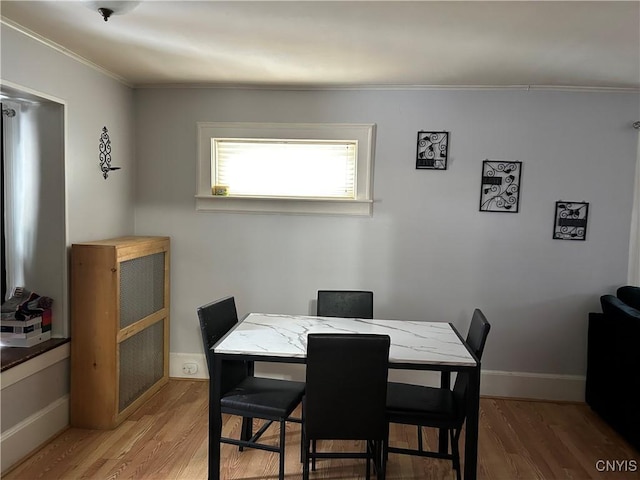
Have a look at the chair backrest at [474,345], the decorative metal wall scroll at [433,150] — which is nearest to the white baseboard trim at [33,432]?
the chair backrest at [474,345]

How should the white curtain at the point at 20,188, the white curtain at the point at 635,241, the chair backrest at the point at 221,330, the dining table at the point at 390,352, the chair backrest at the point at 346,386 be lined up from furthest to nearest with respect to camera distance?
the white curtain at the point at 635,241, the white curtain at the point at 20,188, the chair backrest at the point at 221,330, the dining table at the point at 390,352, the chair backrest at the point at 346,386

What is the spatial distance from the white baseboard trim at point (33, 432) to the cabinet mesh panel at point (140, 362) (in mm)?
348

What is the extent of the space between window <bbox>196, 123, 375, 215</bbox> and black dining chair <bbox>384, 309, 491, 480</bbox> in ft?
5.17

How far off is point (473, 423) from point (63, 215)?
104 inches

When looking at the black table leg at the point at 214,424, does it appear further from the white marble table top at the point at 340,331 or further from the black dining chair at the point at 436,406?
the black dining chair at the point at 436,406

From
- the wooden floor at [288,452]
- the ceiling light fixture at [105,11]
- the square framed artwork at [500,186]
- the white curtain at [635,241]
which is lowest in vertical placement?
the wooden floor at [288,452]

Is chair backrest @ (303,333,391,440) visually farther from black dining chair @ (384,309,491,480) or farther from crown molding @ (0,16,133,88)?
crown molding @ (0,16,133,88)

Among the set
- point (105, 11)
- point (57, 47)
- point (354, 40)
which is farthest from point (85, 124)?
point (354, 40)

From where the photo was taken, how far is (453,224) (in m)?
3.92

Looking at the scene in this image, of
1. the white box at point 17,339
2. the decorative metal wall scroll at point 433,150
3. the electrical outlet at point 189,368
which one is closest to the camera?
the white box at point 17,339

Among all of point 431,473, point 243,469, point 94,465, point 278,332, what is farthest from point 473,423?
point 94,465

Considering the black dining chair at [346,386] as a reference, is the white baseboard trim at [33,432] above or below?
below

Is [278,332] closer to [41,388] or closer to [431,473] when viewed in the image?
[431,473]

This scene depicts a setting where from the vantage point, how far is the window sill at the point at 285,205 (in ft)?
12.9
